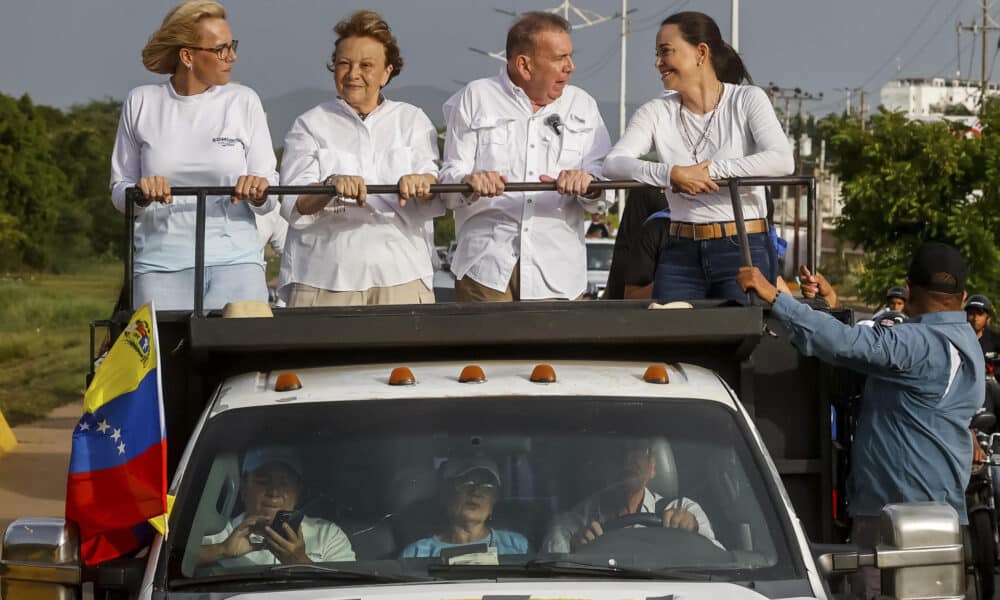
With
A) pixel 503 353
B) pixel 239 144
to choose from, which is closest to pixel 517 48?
pixel 239 144

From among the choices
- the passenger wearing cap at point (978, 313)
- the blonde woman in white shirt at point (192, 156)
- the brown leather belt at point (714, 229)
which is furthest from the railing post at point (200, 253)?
the passenger wearing cap at point (978, 313)

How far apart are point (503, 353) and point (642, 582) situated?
4.53 ft

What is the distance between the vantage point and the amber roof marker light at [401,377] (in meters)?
4.90

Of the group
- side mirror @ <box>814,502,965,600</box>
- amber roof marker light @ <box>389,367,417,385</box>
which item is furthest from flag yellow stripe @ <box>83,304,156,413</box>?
side mirror @ <box>814,502,965,600</box>

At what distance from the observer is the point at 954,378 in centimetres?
636

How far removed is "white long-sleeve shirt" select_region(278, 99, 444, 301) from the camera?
6965mm

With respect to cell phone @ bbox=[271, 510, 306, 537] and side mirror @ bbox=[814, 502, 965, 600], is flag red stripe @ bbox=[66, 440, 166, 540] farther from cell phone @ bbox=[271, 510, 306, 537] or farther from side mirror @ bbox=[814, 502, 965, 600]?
side mirror @ bbox=[814, 502, 965, 600]

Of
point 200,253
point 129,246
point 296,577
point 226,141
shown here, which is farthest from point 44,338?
point 296,577

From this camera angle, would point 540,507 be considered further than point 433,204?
No

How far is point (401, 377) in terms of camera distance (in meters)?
4.91

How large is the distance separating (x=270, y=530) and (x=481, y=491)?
1.86ft

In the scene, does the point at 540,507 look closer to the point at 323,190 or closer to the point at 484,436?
the point at 484,436

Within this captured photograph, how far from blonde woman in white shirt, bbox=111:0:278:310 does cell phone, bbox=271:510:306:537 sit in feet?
7.26

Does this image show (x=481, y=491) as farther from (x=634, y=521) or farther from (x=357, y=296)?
(x=357, y=296)
